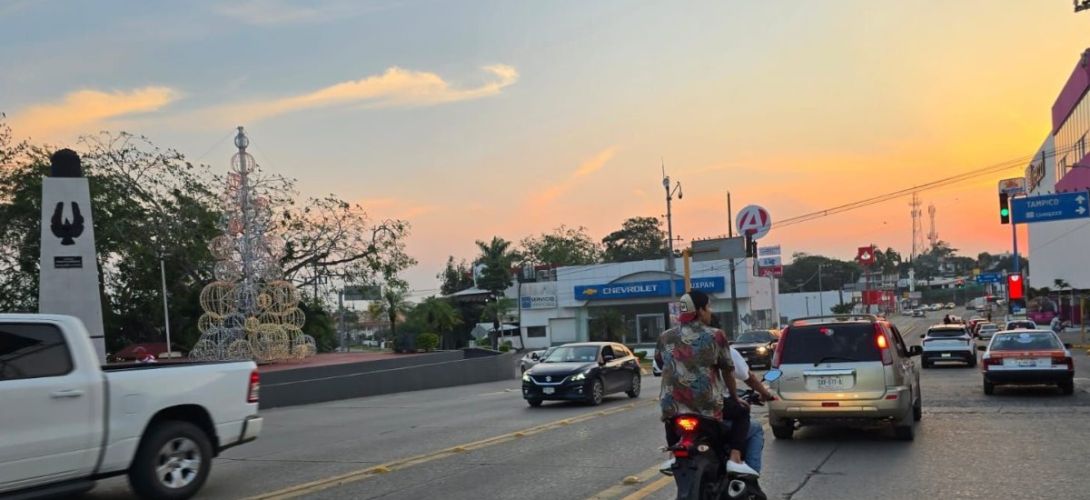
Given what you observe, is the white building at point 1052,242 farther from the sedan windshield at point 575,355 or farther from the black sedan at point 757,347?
the sedan windshield at point 575,355

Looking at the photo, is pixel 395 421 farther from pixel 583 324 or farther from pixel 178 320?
pixel 583 324

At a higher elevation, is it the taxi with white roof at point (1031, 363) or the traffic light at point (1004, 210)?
the traffic light at point (1004, 210)

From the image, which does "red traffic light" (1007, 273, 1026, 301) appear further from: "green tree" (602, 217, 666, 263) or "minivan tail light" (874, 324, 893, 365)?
"minivan tail light" (874, 324, 893, 365)

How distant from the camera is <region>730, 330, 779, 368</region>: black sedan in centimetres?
2988

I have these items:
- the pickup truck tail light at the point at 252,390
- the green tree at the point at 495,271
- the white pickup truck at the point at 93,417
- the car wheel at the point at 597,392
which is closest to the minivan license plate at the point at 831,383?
the pickup truck tail light at the point at 252,390

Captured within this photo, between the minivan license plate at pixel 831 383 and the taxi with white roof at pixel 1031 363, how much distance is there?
26.8ft

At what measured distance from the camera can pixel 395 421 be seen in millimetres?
16578

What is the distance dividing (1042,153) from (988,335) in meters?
32.1

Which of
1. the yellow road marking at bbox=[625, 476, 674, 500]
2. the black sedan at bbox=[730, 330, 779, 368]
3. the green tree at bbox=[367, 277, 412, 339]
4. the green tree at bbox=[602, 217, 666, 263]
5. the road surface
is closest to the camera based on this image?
the yellow road marking at bbox=[625, 476, 674, 500]

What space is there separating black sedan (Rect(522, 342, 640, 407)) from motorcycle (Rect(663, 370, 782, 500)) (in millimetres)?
12135

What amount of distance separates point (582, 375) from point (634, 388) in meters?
2.56

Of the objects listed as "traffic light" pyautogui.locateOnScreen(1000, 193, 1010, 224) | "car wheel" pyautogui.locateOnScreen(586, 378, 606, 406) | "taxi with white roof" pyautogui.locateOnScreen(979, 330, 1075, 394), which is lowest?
"car wheel" pyautogui.locateOnScreen(586, 378, 606, 406)

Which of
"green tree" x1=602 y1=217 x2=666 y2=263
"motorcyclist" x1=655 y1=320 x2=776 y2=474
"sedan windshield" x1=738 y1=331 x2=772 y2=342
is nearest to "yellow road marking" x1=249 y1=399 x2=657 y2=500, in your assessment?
"motorcyclist" x1=655 y1=320 x2=776 y2=474

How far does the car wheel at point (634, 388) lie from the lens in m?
20.5
